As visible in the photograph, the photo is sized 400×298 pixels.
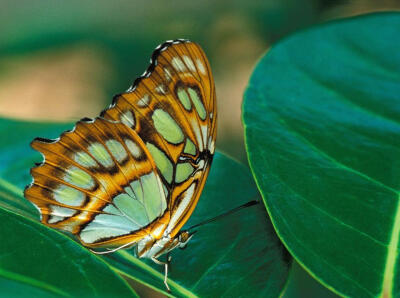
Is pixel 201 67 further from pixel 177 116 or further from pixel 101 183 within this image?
pixel 101 183

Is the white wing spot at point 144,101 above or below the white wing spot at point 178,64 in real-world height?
below

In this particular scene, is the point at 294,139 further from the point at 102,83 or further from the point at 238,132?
the point at 102,83

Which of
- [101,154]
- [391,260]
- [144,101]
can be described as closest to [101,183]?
[101,154]

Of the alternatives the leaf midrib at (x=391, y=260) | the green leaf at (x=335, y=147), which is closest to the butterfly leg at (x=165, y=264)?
the green leaf at (x=335, y=147)

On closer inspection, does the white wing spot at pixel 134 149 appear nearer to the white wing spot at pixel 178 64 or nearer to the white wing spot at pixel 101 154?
the white wing spot at pixel 101 154

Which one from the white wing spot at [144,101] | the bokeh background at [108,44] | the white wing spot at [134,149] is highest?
the white wing spot at [144,101]

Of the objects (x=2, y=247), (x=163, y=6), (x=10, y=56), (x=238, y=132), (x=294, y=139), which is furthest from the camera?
(x=163, y=6)

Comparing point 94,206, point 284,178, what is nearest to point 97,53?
point 94,206
